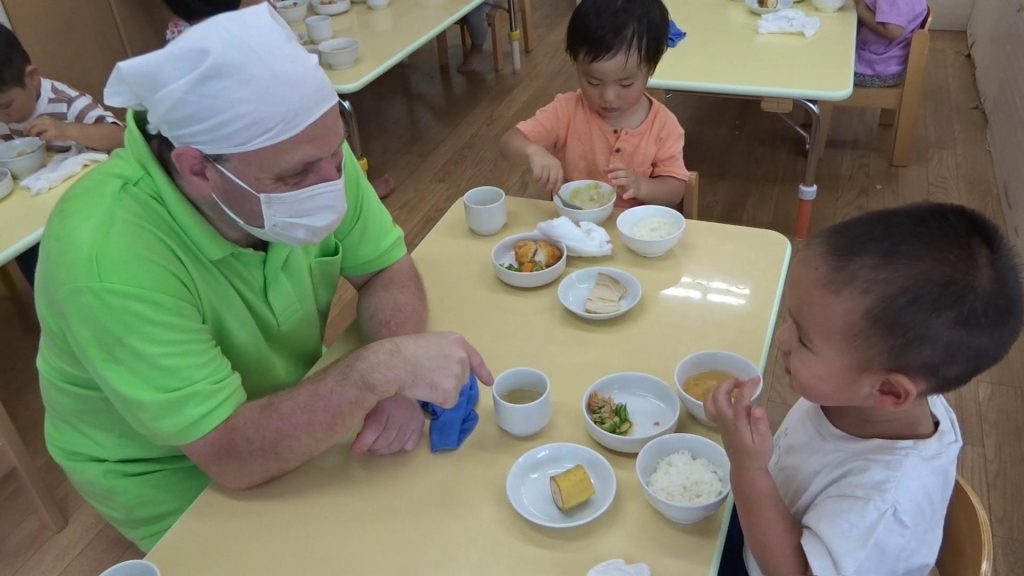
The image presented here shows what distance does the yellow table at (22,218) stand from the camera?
184cm

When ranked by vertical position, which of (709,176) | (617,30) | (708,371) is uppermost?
(617,30)

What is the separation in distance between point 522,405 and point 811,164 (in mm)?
2158

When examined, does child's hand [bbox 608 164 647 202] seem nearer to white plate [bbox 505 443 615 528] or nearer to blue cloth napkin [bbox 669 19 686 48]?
white plate [bbox 505 443 615 528]

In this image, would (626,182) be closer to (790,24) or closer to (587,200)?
(587,200)

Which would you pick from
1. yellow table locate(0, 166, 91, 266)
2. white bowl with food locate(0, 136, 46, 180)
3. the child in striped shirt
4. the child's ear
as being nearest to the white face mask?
the child's ear

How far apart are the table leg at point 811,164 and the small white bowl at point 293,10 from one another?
214 cm

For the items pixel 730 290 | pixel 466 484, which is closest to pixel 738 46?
pixel 730 290

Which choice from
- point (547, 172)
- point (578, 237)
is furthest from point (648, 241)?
point (547, 172)

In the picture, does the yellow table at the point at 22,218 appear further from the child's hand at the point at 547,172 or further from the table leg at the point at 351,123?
Result: the child's hand at the point at 547,172

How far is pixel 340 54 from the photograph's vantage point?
2764 mm

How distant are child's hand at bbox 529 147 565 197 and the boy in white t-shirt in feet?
2.80

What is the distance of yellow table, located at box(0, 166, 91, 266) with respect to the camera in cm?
184

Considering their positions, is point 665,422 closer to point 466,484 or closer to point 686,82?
point 466,484

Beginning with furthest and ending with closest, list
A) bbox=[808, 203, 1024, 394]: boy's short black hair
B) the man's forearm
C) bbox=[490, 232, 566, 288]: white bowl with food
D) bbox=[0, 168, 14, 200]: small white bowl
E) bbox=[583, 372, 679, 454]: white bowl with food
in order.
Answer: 1. bbox=[0, 168, 14, 200]: small white bowl
2. bbox=[490, 232, 566, 288]: white bowl with food
3. the man's forearm
4. bbox=[583, 372, 679, 454]: white bowl with food
5. bbox=[808, 203, 1024, 394]: boy's short black hair
